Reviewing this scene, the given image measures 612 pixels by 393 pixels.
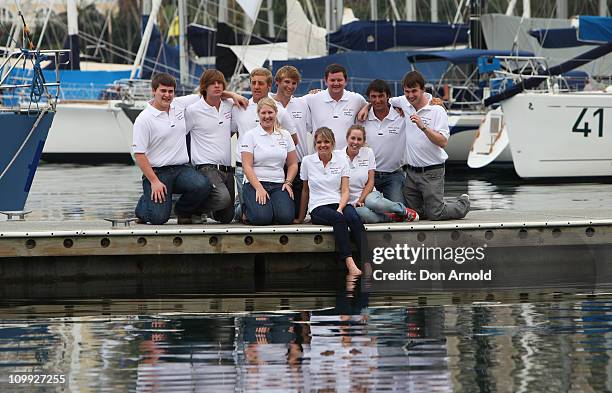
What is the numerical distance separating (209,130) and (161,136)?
0.49 m

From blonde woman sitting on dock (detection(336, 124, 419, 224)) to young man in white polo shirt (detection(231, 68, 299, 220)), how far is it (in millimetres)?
550

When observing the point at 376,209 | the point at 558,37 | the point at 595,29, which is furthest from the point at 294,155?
the point at 558,37

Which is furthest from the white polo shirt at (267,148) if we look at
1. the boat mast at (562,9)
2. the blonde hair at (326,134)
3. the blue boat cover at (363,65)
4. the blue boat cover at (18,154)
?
the boat mast at (562,9)

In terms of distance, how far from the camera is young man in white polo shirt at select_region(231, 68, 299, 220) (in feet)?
41.2

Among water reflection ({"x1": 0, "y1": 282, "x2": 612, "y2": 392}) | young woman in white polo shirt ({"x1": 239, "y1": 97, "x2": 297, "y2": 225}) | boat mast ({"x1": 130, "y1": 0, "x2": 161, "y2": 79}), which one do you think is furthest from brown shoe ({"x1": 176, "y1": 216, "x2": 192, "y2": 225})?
boat mast ({"x1": 130, "y1": 0, "x2": 161, "y2": 79})

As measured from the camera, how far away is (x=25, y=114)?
15258mm

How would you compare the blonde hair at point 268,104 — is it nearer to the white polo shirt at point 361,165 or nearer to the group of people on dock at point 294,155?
the group of people on dock at point 294,155

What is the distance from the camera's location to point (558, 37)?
34594 mm

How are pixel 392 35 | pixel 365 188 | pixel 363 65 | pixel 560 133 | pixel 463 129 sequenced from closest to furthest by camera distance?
1. pixel 365 188
2. pixel 560 133
3. pixel 463 129
4. pixel 363 65
5. pixel 392 35

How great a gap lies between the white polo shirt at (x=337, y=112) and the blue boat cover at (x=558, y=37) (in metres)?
22.2

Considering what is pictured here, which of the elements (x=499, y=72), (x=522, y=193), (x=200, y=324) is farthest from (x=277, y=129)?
(x=499, y=72)

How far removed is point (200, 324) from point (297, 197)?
253 centimetres

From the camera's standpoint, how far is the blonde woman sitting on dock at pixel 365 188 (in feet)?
41.1

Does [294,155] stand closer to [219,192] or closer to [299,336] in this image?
[219,192]
